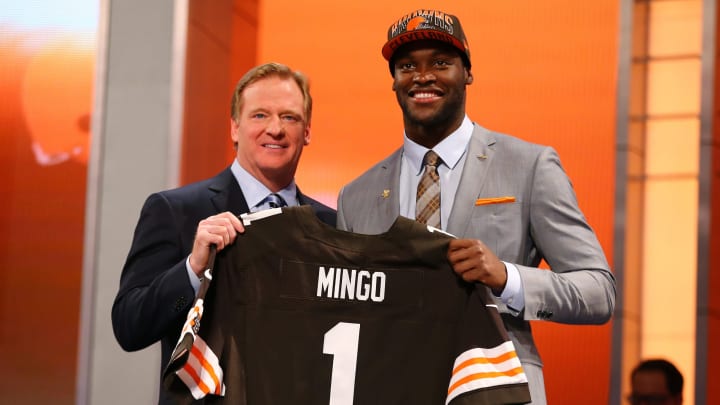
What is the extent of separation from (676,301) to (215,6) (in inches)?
109

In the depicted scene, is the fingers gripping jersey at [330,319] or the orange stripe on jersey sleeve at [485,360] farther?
the fingers gripping jersey at [330,319]

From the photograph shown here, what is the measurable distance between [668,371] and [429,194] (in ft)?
6.91

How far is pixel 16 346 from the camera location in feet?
16.3

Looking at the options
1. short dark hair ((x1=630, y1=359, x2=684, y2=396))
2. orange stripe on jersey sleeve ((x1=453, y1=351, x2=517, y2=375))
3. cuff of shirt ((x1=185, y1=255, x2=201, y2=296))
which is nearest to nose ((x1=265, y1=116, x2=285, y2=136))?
cuff of shirt ((x1=185, y1=255, x2=201, y2=296))

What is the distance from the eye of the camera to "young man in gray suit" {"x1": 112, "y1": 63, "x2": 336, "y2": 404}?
8.25 ft

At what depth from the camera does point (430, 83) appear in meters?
2.46

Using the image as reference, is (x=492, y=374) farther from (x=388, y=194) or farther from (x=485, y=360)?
(x=388, y=194)

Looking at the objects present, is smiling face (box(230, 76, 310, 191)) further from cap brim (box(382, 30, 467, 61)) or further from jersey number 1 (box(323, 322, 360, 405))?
jersey number 1 (box(323, 322, 360, 405))

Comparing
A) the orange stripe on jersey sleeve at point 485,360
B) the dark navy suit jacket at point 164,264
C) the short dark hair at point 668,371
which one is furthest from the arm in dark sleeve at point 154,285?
the short dark hair at point 668,371

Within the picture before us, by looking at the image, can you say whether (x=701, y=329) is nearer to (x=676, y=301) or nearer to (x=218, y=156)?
(x=676, y=301)

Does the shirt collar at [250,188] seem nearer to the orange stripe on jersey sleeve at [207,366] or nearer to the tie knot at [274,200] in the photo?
the tie knot at [274,200]

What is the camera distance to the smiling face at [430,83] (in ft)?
8.09

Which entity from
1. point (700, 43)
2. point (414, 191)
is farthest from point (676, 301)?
point (414, 191)

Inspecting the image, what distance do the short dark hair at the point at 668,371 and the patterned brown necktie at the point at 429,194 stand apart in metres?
2.08
